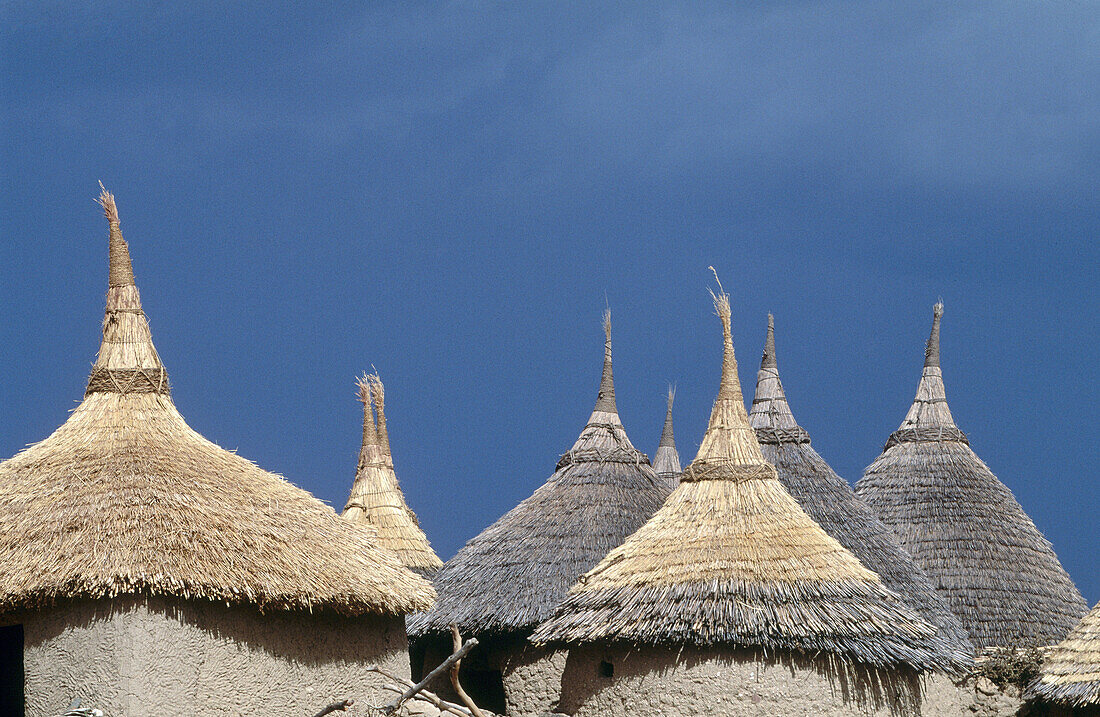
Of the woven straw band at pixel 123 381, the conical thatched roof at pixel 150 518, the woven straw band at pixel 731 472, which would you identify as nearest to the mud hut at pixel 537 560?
the woven straw band at pixel 731 472

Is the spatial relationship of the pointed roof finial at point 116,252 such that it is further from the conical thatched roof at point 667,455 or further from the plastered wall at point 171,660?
the conical thatched roof at point 667,455

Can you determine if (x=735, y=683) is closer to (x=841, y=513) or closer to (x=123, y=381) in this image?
(x=841, y=513)

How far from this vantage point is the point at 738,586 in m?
16.1

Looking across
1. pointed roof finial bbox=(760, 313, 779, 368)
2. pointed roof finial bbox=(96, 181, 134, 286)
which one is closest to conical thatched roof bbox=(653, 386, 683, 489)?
pointed roof finial bbox=(760, 313, 779, 368)

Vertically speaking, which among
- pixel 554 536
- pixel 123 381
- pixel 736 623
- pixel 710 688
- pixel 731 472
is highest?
pixel 123 381

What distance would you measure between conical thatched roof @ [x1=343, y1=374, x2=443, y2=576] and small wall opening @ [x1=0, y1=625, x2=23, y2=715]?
6.76 meters

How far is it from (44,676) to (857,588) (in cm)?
807

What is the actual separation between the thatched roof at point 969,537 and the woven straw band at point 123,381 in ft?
36.7

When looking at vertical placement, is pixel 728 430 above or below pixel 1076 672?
above

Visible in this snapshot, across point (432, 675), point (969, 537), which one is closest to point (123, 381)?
point (432, 675)

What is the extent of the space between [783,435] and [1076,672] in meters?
6.40

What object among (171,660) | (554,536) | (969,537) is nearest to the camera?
(171,660)

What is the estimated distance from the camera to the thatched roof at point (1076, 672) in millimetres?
16594

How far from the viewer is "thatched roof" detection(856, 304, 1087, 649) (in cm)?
2144
